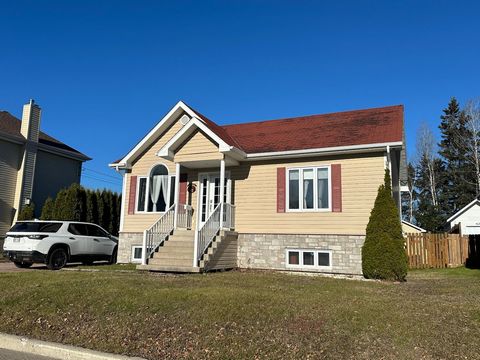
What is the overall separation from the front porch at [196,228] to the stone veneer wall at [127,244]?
2.28m

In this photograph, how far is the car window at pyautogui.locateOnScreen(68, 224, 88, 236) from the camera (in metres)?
14.8

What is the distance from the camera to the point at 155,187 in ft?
55.0

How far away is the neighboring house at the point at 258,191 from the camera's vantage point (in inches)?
525

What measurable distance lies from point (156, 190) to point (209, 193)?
7.63 ft

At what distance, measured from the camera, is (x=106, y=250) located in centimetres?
1653

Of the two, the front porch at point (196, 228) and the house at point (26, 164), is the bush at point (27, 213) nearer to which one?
the house at point (26, 164)

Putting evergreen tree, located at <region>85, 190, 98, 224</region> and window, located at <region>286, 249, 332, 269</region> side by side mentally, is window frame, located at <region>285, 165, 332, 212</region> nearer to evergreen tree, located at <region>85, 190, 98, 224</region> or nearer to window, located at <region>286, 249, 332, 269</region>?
window, located at <region>286, 249, 332, 269</region>

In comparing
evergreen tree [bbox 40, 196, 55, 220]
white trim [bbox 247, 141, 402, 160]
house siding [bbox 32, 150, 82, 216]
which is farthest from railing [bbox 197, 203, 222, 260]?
house siding [bbox 32, 150, 82, 216]

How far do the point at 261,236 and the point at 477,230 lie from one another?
22983 millimetres

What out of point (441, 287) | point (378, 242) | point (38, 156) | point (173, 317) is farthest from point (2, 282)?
point (38, 156)

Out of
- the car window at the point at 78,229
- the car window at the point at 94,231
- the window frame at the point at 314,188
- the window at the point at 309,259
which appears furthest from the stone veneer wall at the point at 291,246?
the car window at the point at 78,229

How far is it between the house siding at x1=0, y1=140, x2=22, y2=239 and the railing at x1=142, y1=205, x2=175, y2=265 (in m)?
12.5

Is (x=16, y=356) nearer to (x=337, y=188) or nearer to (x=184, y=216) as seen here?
(x=184, y=216)

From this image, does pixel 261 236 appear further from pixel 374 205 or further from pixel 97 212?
pixel 97 212
